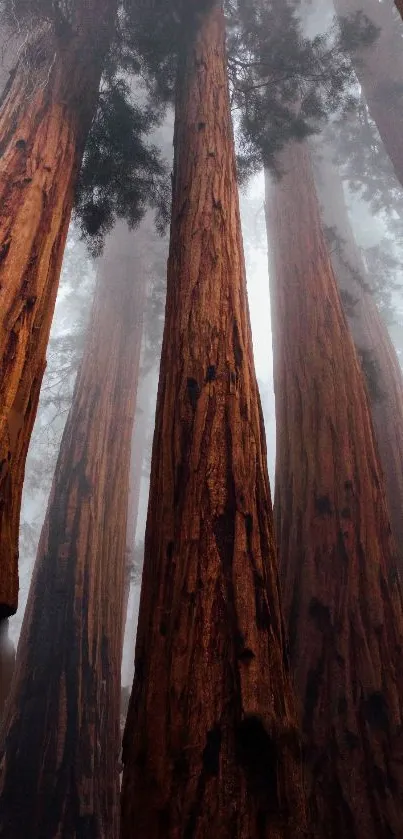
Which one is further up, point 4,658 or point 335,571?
point 335,571

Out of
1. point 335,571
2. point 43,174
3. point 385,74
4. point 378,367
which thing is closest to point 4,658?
point 335,571

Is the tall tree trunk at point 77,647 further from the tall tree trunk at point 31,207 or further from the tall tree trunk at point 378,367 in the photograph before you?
the tall tree trunk at point 378,367

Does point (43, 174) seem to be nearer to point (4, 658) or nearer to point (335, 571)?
point (4, 658)

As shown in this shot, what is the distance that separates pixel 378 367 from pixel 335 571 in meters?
4.01

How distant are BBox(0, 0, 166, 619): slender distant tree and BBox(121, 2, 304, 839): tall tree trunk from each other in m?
0.63

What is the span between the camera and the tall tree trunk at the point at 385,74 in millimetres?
6371

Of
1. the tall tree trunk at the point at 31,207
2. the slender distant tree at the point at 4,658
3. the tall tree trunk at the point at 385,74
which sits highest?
the tall tree trunk at the point at 385,74

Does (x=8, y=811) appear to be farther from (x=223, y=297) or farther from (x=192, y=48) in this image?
(x=192, y=48)

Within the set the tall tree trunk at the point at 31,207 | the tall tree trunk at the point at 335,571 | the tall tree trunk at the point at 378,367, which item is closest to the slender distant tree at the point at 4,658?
the tall tree trunk at the point at 31,207

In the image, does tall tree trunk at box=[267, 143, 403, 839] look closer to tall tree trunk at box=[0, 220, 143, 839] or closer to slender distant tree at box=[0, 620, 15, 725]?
slender distant tree at box=[0, 620, 15, 725]

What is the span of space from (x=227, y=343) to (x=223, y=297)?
375mm

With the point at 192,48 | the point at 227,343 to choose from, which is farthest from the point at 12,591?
the point at 192,48

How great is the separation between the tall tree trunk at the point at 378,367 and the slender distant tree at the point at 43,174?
11.8ft

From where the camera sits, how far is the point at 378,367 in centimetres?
652
